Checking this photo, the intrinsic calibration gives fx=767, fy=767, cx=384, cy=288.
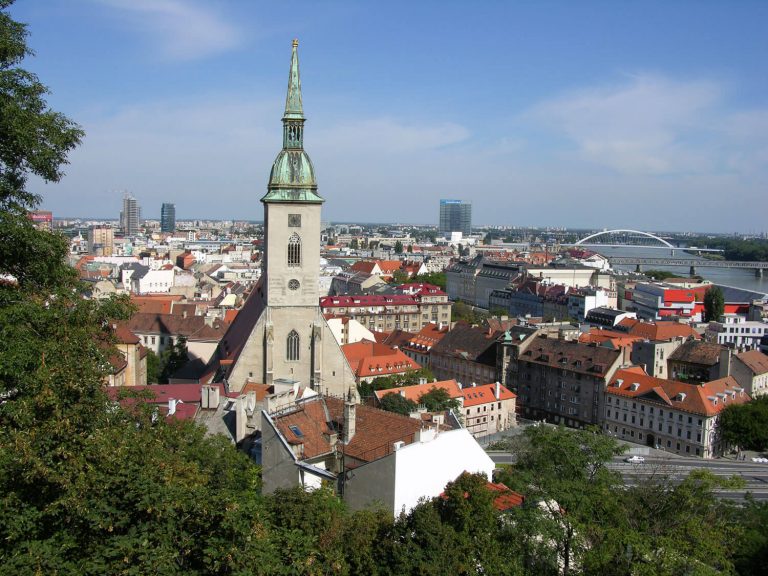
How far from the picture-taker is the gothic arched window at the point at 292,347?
33969mm

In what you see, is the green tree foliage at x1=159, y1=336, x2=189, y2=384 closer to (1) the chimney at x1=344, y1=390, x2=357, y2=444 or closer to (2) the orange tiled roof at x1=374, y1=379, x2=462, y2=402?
(2) the orange tiled roof at x1=374, y1=379, x2=462, y2=402

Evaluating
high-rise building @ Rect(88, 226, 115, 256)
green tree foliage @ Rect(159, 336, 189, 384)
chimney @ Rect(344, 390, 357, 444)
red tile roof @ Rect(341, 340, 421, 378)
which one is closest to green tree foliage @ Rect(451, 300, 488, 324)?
red tile roof @ Rect(341, 340, 421, 378)

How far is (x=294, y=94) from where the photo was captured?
33375mm

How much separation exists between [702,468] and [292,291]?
2465cm

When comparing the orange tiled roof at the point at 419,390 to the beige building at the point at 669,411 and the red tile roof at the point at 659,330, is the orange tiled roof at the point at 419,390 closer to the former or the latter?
the beige building at the point at 669,411

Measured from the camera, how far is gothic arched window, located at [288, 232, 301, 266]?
111ft

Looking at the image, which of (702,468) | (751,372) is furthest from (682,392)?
(751,372)

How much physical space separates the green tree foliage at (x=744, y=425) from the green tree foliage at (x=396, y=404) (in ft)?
67.5

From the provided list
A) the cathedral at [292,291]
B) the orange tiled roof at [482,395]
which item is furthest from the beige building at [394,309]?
the cathedral at [292,291]

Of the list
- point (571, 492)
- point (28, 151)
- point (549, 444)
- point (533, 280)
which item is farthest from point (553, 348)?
point (533, 280)

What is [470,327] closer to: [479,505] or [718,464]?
[718,464]

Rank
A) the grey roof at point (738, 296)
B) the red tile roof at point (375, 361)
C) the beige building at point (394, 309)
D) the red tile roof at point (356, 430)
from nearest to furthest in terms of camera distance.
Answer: the red tile roof at point (356, 430) < the red tile roof at point (375, 361) < the beige building at point (394, 309) < the grey roof at point (738, 296)

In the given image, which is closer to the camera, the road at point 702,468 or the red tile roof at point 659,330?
the road at point 702,468

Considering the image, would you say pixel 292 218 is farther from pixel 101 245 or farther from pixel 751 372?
pixel 101 245
